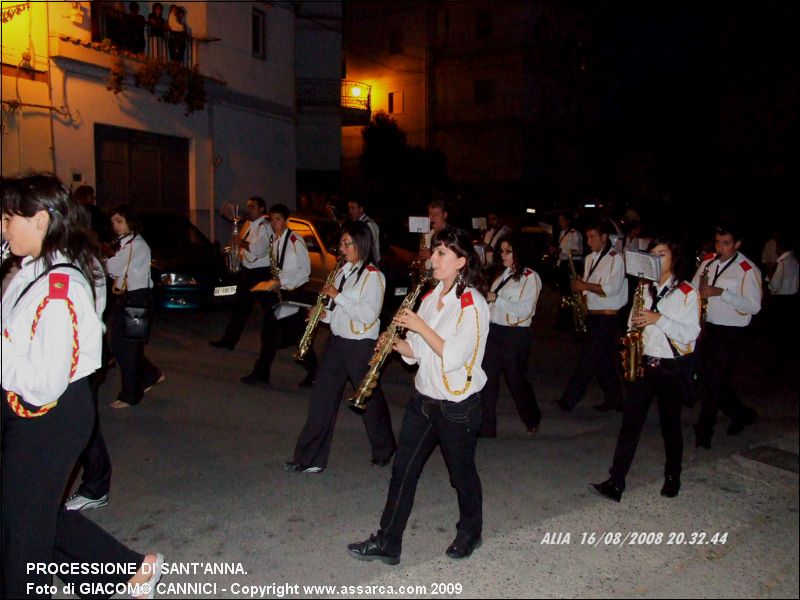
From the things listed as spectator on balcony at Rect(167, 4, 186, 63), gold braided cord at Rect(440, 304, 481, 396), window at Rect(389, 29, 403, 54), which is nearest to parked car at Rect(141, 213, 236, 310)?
spectator on balcony at Rect(167, 4, 186, 63)

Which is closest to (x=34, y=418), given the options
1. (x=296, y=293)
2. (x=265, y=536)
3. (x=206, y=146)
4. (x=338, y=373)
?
(x=265, y=536)

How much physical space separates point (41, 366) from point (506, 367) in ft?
14.6

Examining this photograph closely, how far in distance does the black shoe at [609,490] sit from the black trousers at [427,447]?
1.48 meters

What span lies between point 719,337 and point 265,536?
4.46m

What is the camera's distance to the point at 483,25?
37.4m

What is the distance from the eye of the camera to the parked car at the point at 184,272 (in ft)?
37.3

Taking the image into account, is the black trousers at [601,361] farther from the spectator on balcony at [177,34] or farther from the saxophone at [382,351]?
the spectator on balcony at [177,34]

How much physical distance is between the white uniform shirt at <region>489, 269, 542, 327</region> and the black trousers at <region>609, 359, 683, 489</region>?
157cm

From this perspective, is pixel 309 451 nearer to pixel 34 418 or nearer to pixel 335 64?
pixel 34 418

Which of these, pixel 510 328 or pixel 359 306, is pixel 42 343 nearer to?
pixel 359 306

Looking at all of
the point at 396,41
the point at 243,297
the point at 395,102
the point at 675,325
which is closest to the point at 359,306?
the point at 675,325

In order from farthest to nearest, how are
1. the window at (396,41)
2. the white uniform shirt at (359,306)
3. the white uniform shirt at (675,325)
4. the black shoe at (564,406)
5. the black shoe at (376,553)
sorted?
the window at (396,41)
the black shoe at (564,406)
the white uniform shirt at (359,306)
the white uniform shirt at (675,325)
the black shoe at (376,553)

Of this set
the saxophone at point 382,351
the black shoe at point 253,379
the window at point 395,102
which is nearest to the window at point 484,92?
the window at point 395,102

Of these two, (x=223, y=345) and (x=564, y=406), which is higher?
(x=223, y=345)
